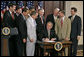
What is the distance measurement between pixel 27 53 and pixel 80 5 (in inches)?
187

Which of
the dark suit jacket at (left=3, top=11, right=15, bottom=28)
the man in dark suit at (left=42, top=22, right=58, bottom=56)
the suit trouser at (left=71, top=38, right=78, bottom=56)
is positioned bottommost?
the suit trouser at (left=71, top=38, right=78, bottom=56)

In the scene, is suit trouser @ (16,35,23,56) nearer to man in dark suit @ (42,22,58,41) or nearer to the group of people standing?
the group of people standing

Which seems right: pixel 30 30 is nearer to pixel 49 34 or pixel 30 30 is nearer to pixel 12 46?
pixel 49 34

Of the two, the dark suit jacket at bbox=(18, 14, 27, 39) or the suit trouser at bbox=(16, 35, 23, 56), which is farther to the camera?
the suit trouser at bbox=(16, 35, 23, 56)

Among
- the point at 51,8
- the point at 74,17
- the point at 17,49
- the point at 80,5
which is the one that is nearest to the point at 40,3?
the point at 51,8

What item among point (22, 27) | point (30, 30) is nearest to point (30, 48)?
point (30, 30)

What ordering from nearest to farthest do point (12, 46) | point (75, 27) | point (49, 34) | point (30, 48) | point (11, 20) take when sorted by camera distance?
point (30, 48) < point (49, 34) < point (11, 20) < point (12, 46) < point (75, 27)

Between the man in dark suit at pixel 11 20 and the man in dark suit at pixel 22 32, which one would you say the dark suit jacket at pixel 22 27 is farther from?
the man in dark suit at pixel 11 20

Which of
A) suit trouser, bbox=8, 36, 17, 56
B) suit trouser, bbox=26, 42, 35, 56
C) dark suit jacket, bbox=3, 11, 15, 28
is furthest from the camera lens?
A: suit trouser, bbox=8, 36, 17, 56

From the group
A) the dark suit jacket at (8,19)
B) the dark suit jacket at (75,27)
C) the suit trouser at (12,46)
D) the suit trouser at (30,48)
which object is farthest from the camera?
the dark suit jacket at (75,27)

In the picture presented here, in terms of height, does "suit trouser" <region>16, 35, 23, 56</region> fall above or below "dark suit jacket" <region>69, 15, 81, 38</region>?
below

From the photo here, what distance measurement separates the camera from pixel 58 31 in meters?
5.49

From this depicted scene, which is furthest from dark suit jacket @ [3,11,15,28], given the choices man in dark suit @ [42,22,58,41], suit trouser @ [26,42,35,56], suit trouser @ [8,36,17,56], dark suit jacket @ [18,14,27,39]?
man in dark suit @ [42,22,58,41]

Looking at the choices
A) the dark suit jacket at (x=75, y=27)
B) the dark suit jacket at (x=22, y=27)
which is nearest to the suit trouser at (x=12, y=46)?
the dark suit jacket at (x=22, y=27)
